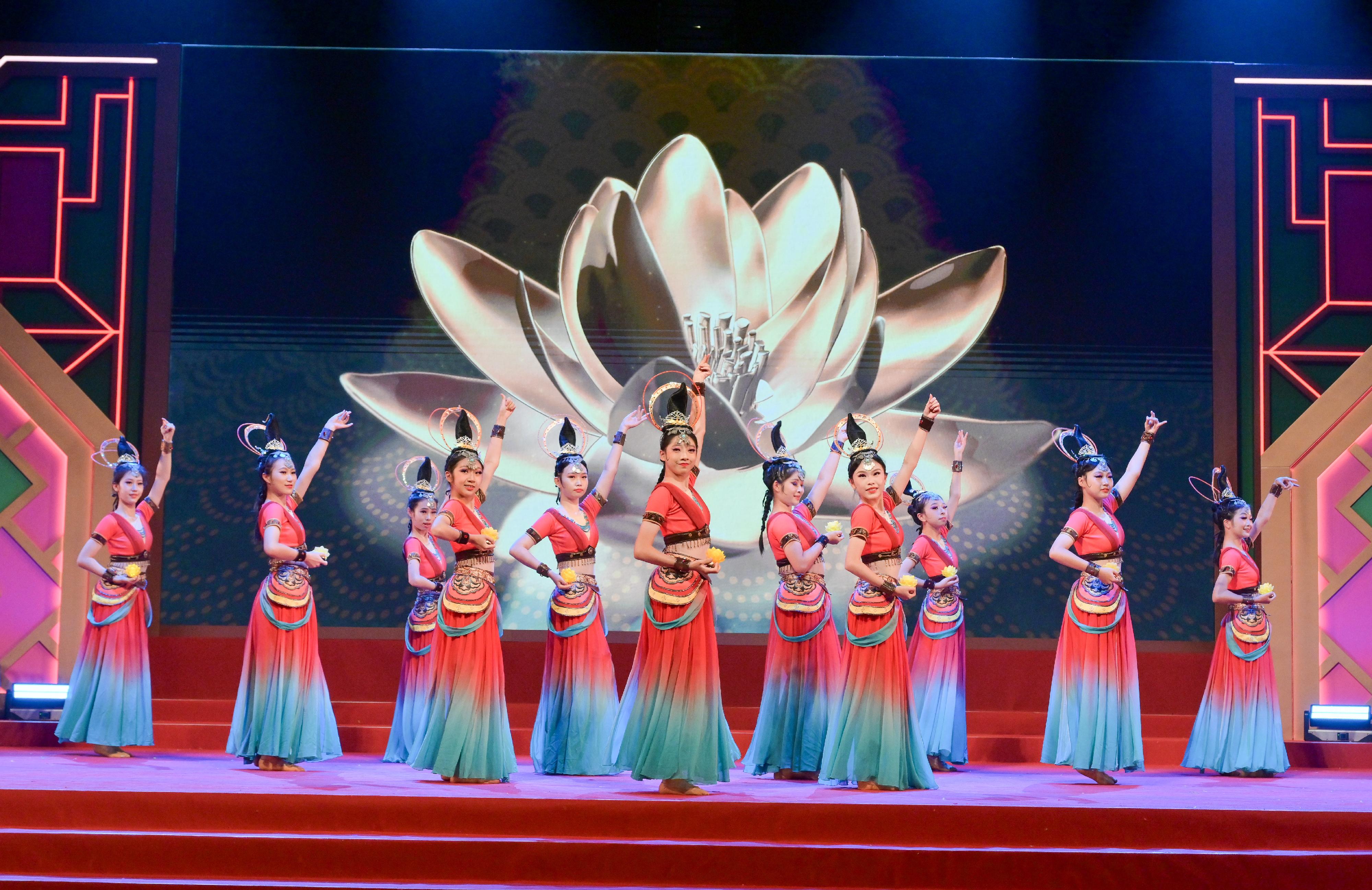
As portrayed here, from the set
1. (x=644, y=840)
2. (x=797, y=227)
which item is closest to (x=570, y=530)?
(x=644, y=840)

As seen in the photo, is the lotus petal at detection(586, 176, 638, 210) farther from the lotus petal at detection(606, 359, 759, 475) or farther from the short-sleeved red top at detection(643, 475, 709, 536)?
the short-sleeved red top at detection(643, 475, 709, 536)

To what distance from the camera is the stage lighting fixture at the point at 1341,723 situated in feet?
22.2

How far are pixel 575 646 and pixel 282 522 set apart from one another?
1.34 metres

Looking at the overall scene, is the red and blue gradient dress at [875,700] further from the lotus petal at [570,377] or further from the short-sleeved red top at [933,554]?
the lotus petal at [570,377]

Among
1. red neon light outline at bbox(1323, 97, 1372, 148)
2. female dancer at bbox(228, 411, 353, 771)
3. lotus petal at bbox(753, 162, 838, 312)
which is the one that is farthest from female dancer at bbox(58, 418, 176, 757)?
red neon light outline at bbox(1323, 97, 1372, 148)

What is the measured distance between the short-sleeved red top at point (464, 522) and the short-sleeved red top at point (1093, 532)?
7.77ft

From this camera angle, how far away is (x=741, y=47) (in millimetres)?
7570

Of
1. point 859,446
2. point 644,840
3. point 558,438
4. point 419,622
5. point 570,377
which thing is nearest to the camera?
point 644,840

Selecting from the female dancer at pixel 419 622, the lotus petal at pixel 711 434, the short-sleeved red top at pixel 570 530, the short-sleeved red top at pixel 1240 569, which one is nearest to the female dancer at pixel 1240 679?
the short-sleeved red top at pixel 1240 569

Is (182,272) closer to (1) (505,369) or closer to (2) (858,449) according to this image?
(1) (505,369)

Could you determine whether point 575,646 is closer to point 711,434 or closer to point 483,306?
point 711,434

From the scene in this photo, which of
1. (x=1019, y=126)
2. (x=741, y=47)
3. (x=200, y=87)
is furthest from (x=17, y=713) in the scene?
(x=1019, y=126)

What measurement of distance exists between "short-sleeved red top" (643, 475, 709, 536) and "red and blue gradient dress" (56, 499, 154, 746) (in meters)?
2.81

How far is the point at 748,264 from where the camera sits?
7469 mm
